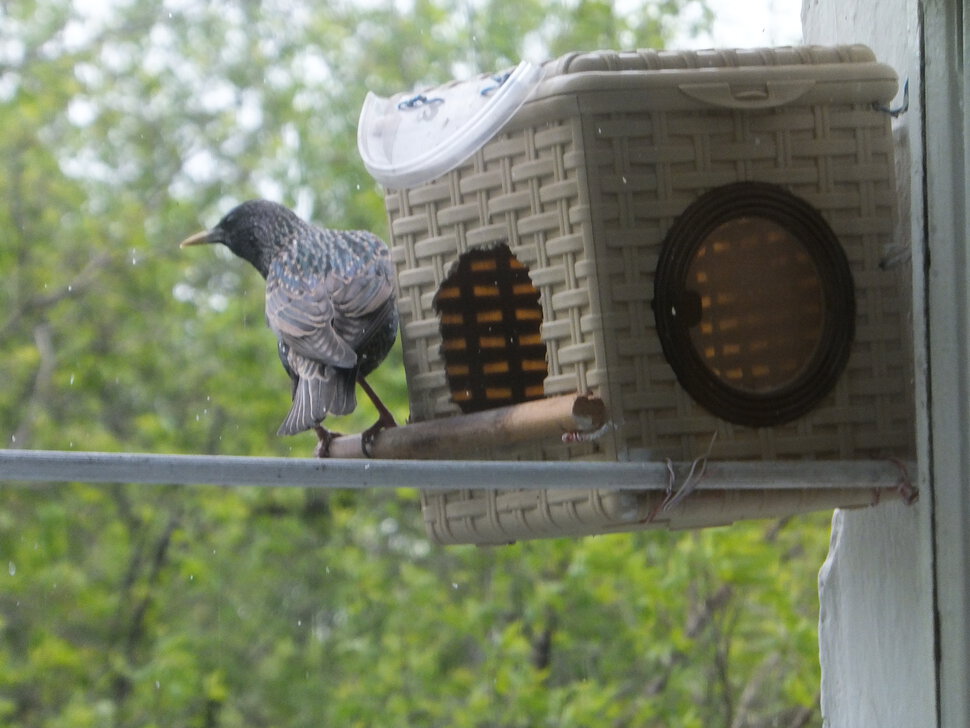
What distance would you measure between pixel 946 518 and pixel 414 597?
12.4 ft

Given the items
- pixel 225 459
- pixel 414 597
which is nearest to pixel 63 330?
pixel 414 597

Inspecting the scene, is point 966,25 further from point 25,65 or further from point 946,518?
point 25,65

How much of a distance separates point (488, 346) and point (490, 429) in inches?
9.4

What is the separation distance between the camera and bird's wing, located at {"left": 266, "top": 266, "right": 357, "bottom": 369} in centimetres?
174

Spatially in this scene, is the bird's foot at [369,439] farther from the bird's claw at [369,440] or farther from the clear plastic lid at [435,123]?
the clear plastic lid at [435,123]

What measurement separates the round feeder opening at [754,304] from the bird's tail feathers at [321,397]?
1.52 feet

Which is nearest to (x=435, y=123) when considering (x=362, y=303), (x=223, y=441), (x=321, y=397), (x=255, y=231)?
(x=362, y=303)

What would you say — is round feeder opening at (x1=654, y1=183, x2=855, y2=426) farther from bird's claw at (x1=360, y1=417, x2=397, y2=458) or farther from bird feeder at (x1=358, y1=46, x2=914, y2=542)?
bird's claw at (x1=360, y1=417, x2=397, y2=458)

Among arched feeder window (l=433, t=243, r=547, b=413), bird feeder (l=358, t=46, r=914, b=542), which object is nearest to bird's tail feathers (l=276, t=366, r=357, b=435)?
arched feeder window (l=433, t=243, r=547, b=413)

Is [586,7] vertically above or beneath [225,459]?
above

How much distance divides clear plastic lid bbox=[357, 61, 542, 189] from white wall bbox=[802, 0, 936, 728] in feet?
1.32

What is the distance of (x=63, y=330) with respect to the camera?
17.8 ft

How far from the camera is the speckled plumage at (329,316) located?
1.75 metres

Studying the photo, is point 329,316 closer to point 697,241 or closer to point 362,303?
point 362,303
